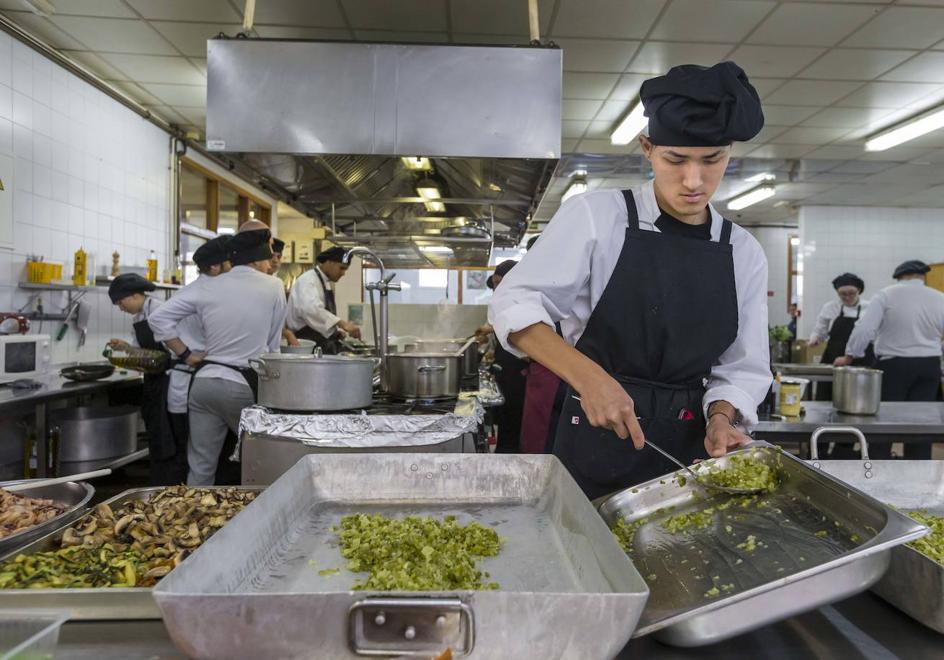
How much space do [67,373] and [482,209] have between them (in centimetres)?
296

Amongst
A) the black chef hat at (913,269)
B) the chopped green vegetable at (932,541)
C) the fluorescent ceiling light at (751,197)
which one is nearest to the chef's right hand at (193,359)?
the chopped green vegetable at (932,541)

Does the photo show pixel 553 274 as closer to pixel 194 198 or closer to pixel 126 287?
pixel 126 287

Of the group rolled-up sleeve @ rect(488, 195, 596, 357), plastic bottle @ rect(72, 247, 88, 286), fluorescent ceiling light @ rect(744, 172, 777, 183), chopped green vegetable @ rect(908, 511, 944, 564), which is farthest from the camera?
fluorescent ceiling light @ rect(744, 172, 777, 183)

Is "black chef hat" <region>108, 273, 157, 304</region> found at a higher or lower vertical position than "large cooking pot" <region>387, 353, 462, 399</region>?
higher

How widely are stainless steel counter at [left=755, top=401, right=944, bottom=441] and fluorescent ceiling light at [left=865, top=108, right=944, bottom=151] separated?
359 centimetres

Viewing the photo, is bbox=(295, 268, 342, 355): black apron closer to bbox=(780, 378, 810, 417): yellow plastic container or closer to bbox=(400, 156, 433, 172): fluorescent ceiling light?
bbox=(400, 156, 433, 172): fluorescent ceiling light

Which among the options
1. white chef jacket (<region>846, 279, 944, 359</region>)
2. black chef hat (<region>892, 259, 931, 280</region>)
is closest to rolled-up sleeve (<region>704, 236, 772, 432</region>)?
white chef jacket (<region>846, 279, 944, 359</region>)

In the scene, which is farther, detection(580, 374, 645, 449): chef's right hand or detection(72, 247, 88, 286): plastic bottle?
detection(72, 247, 88, 286): plastic bottle

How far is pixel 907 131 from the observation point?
20.0ft

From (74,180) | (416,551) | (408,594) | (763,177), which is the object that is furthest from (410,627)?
(763,177)

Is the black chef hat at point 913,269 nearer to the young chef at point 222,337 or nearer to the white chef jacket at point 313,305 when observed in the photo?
the white chef jacket at point 313,305

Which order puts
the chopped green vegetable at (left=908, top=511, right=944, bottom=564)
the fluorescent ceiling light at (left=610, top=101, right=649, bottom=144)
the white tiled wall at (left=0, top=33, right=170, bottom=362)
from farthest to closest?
the fluorescent ceiling light at (left=610, top=101, right=649, bottom=144) < the white tiled wall at (left=0, top=33, right=170, bottom=362) < the chopped green vegetable at (left=908, top=511, right=944, bottom=564)

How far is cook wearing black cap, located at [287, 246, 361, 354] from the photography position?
5.05 m

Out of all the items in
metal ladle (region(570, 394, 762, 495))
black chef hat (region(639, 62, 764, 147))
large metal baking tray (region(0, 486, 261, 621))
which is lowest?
large metal baking tray (region(0, 486, 261, 621))
